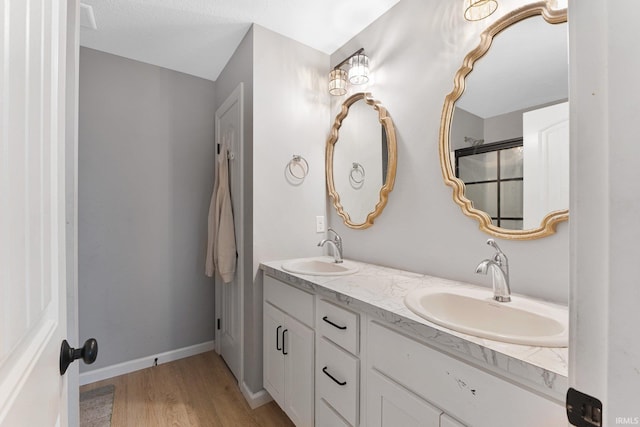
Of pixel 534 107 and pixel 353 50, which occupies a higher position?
pixel 353 50

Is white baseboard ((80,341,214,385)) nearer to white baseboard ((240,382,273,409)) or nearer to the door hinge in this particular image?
white baseboard ((240,382,273,409))

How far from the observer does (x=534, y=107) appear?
116 cm

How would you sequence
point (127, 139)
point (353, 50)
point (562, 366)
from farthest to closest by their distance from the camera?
1. point (127, 139)
2. point (353, 50)
3. point (562, 366)

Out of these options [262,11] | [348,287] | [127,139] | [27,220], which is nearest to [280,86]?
[262,11]

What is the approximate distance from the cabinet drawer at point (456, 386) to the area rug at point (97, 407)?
5.69 feet

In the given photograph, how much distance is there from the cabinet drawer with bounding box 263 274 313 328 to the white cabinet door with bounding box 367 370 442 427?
1.43 ft

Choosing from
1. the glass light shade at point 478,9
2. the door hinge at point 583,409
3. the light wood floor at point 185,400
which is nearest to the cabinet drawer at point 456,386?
the door hinge at point 583,409

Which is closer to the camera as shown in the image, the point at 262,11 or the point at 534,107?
the point at 534,107

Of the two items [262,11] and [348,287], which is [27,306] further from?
[262,11]

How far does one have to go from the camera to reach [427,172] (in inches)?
60.2

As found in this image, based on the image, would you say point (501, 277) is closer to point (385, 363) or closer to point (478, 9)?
point (385, 363)

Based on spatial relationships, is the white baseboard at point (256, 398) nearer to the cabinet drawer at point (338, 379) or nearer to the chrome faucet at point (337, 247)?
the cabinet drawer at point (338, 379)

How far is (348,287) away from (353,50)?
165cm

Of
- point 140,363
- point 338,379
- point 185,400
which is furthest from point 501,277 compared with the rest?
point 140,363
